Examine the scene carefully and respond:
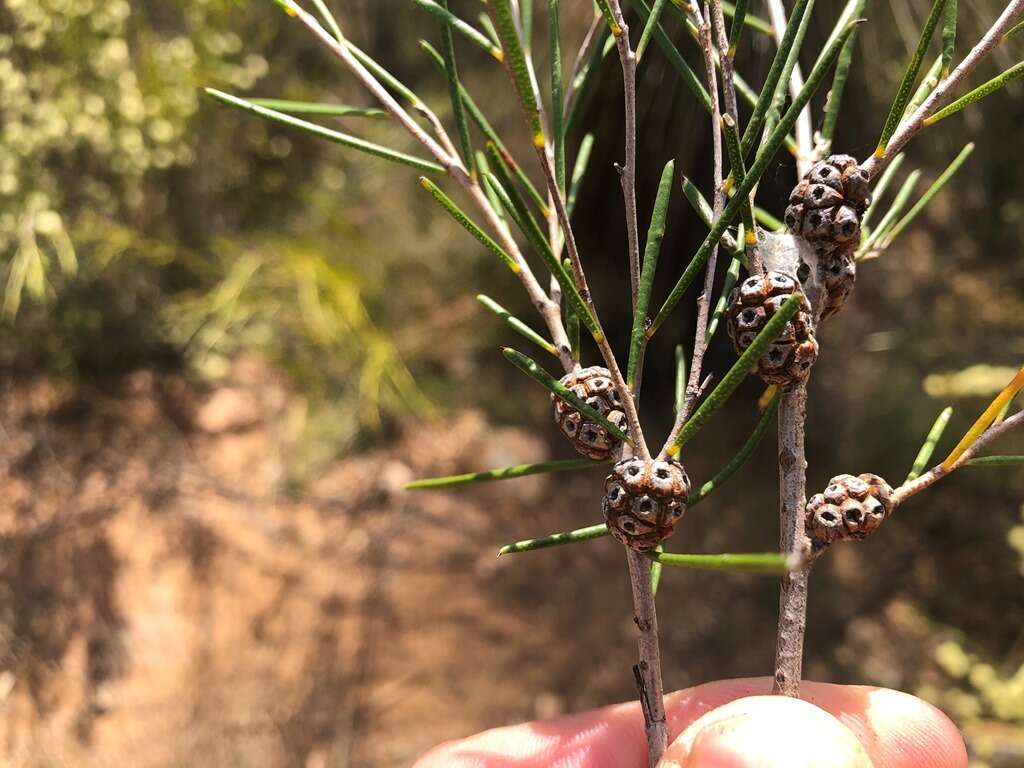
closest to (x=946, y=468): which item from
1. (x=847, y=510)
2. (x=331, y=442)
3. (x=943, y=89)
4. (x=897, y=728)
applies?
(x=847, y=510)

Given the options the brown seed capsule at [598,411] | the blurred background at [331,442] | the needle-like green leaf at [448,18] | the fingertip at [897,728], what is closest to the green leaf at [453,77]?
the needle-like green leaf at [448,18]

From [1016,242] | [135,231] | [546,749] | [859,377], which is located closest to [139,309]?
[135,231]

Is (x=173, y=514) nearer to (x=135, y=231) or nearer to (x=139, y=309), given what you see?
(x=139, y=309)

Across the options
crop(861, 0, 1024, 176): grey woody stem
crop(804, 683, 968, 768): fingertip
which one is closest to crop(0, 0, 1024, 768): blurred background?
crop(804, 683, 968, 768): fingertip

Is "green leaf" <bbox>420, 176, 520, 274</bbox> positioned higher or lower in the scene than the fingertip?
higher

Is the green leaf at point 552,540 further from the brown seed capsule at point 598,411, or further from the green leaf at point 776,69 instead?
the green leaf at point 776,69

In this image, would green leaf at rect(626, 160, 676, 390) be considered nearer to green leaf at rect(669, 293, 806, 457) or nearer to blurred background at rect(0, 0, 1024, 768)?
green leaf at rect(669, 293, 806, 457)

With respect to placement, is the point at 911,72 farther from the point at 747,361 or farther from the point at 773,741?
the point at 773,741
